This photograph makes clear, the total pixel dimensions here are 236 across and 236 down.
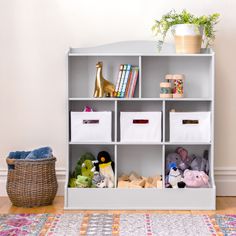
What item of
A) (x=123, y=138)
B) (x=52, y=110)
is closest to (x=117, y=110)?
(x=123, y=138)

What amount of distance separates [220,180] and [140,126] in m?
0.75

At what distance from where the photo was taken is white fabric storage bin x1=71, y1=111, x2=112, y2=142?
362 centimetres

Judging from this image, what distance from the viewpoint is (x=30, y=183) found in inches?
139

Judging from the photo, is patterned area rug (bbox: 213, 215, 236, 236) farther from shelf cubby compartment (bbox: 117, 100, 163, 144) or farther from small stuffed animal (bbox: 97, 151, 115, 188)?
shelf cubby compartment (bbox: 117, 100, 163, 144)

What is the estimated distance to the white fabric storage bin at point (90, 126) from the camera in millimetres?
3619

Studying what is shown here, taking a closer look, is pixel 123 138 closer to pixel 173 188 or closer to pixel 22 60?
pixel 173 188

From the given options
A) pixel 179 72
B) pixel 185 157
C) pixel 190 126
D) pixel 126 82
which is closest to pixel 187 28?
pixel 179 72

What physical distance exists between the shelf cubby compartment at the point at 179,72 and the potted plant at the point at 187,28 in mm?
166

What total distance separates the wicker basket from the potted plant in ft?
3.66

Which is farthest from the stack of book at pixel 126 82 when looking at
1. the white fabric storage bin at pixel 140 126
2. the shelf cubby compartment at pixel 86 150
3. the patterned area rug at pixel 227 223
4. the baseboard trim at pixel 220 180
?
the patterned area rug at pixel 227 223

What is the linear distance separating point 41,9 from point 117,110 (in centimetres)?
87

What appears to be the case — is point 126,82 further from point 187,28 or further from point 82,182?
point 82,182

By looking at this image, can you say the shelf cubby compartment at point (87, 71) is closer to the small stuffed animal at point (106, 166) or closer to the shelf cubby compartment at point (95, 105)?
the shelf cubby compartment at point (95, 105)

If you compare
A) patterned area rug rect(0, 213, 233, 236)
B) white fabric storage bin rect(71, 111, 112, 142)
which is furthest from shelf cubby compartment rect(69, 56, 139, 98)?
patterned area rug rect(0, 213, 233, 236)
